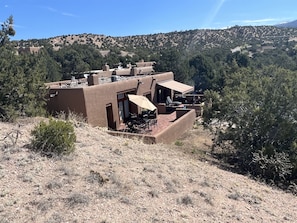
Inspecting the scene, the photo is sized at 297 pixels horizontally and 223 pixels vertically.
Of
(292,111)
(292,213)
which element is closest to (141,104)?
(292,111)

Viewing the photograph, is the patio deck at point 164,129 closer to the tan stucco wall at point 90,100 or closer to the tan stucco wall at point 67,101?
the tan stucco wall at point 90,100

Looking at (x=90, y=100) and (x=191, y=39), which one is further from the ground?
(x=191, y=39)

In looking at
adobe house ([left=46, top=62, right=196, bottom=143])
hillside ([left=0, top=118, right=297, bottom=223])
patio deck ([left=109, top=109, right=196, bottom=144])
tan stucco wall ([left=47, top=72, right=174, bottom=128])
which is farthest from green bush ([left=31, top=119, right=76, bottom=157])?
tan stucco wall ([left=47, top=72, right=174, bottom=128])

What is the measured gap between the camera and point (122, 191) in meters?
8.32

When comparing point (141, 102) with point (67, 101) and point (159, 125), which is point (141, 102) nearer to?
point (159, 125)

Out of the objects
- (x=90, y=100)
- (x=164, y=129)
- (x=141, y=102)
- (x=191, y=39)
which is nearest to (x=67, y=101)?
(x=90, y=100)

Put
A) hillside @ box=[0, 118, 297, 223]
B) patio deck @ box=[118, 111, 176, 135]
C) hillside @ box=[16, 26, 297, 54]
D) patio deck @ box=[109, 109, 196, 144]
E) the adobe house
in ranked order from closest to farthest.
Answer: hillside @ box=[0, 118, 297, 223] → patio deck @ box=[109, 109, 196, 144] → the adobe house → patio deck @ box=[118, 111, 176, 135] → hillside @ box=[16, 26, 297, 54]

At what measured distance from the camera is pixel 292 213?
31.2ft

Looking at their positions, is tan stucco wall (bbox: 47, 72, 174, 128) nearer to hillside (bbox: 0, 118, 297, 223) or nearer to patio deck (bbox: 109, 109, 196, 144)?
patio deck (bbox: 109, 109, 196, 144)

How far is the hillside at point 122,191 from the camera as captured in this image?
7.03m

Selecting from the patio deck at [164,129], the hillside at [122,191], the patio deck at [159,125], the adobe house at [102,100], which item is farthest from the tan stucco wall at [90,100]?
the hillside at [122,191]

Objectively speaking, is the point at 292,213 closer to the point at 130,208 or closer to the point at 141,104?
the point at 130,208

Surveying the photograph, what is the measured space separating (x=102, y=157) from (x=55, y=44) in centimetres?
7841

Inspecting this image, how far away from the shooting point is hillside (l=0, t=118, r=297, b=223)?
23.1 ft
